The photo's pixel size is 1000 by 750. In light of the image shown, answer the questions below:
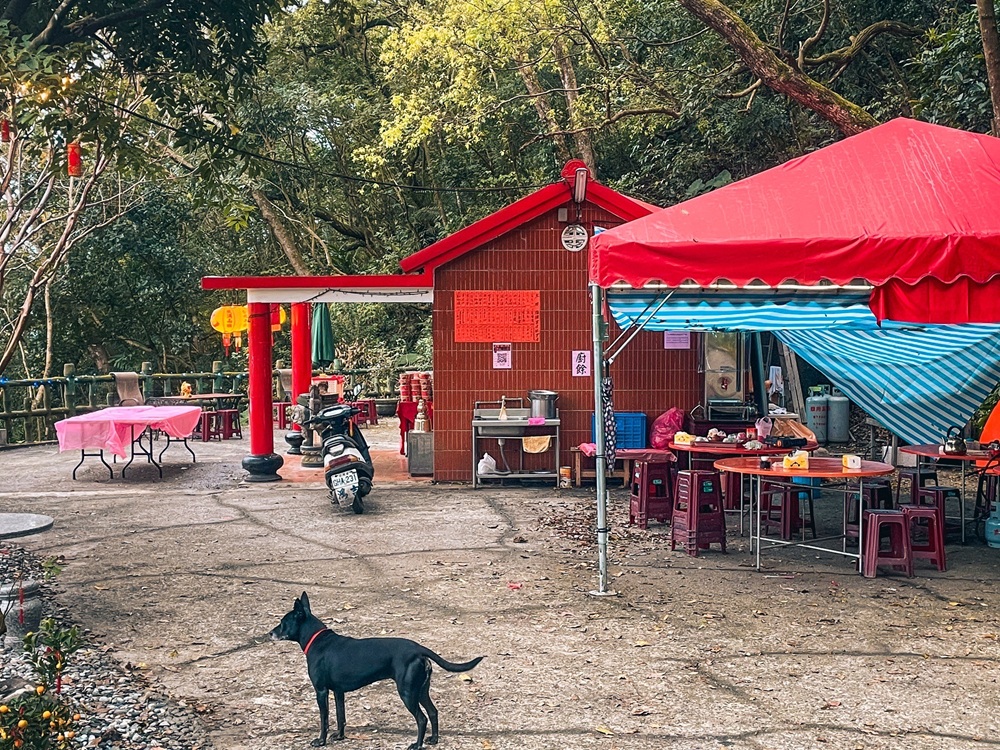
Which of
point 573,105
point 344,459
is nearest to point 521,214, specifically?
point 344,459

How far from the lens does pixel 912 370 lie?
1275 cm

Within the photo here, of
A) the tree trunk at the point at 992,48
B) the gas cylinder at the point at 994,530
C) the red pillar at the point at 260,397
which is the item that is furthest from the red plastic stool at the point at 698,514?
the red pillar at the point at 260,397

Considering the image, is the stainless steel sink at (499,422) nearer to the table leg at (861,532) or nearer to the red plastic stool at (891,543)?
the table leg at (861,532)

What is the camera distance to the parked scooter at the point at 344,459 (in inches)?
460

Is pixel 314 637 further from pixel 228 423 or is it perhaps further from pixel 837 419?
pixel 228 423

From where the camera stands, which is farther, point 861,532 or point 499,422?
point 499,422

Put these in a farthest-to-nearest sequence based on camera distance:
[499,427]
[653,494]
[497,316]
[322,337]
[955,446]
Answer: [322,337]
[497,316]
[499,427]
[653,494]
[955,446]

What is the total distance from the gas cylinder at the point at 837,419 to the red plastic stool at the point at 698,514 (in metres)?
9.98

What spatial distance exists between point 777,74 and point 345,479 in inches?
322

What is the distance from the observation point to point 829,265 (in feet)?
24.1

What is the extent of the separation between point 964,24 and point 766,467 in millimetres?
8705

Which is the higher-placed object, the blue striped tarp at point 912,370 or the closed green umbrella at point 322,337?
the closed green umbrella at point 322,337

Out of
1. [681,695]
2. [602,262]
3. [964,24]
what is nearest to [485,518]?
[602,262]

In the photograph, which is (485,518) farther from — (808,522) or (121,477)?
(121,477)
